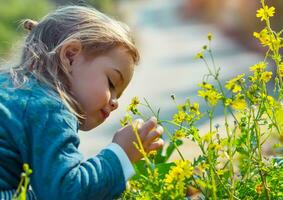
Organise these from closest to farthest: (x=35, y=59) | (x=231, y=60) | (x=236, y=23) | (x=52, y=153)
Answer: (x=52, y=153), (x=35, y=59), (x=231, y=60), (x=236, y=23)

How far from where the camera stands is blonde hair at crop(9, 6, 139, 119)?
2.50 meters

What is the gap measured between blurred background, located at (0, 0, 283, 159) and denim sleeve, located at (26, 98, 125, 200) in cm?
287

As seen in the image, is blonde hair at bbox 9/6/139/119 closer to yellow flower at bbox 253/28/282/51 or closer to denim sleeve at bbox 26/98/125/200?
denim sleeve at bbox 26/98/125/200

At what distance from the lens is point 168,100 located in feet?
30.9

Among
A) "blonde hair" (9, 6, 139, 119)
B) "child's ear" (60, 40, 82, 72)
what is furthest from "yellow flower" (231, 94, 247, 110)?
"child's ear" (60, 40, 82, 72)

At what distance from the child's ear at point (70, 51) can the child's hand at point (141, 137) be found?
30 centimetres

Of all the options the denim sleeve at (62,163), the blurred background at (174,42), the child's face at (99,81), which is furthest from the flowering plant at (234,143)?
the blurred background at (174,42)

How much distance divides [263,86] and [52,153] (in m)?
0.57

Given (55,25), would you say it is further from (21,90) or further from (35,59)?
(21,90)

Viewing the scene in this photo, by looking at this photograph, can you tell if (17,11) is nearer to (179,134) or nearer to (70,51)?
(70,51)

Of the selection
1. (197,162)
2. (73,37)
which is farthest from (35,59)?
(197,162)

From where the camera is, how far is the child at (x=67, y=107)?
87.1 inches

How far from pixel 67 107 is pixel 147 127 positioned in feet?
0.73

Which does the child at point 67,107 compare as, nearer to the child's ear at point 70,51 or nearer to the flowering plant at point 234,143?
the child's ear at point 70,51
